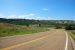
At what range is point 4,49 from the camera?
43.0 feet

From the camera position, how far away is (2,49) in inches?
514

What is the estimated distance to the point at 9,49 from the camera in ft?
43.4

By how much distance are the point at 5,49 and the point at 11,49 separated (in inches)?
15.2

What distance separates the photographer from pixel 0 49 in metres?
13.0

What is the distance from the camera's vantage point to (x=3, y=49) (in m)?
13.1

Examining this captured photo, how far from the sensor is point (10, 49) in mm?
13258

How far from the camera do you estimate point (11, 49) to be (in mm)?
13273

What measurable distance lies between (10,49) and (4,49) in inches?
15.5

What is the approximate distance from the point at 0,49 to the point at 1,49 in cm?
7

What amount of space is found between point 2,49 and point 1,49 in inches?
2.4

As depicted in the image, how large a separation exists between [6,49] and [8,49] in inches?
5.0

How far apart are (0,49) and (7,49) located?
1.47ft

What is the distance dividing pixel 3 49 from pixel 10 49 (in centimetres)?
46

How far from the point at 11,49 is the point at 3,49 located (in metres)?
0.52
